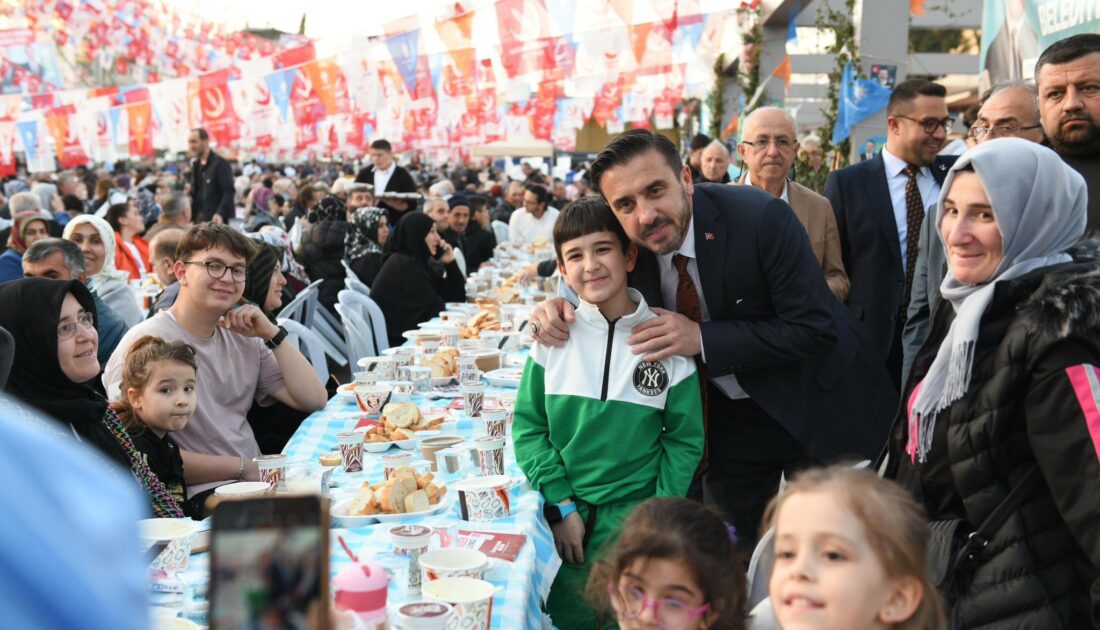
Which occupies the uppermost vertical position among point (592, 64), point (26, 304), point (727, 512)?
point (592, 64)

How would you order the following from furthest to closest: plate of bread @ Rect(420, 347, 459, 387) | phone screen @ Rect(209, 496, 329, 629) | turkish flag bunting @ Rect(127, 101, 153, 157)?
1. turkish flag bunting @ Rect(127, 101, 153, 157)
2. plate of bread @ Rect(420, 347, 459, 387)
3. phone screen @ Rect(209, 496, 329, 629)

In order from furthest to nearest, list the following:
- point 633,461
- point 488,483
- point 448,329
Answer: point 448,329
point 633,461
point 488,483

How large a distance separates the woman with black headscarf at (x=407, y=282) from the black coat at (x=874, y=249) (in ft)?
12.3

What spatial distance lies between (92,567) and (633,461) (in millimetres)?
2454

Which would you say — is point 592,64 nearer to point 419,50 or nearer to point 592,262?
point 419,50

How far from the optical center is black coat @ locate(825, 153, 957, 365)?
4.60 meters

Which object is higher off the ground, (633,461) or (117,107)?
(117,107)

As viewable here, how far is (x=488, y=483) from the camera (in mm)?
2680

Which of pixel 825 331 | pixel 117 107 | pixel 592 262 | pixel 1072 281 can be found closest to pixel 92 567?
pixel 1072 281

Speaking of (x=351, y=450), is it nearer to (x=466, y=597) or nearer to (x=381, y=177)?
(x=466, y=597)

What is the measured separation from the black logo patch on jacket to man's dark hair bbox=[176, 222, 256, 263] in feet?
6.27

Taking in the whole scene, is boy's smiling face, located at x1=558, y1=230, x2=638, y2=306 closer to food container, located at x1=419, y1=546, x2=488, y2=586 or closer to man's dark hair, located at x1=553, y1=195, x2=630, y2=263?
man's dark hair, located at x1=553, y1=195, x2=630, y2=263

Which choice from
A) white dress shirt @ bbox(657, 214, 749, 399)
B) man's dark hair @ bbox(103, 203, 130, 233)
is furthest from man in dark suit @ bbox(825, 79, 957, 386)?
man's dark hair @ bbox(103, 203, 130, 233)

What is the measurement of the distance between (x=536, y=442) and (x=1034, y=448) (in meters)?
1.50
